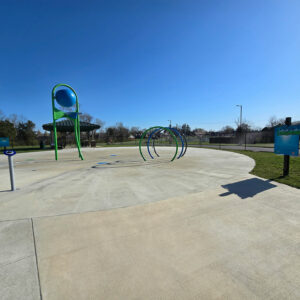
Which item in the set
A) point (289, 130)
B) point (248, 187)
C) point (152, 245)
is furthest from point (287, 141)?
point (152, 245)

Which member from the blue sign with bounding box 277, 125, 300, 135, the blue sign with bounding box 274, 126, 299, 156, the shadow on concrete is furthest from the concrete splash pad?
the blue sign with bounding box 277, 125, 300, 135

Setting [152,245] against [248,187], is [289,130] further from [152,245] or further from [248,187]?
[152,245]

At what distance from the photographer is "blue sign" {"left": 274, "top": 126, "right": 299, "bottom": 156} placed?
585 cm

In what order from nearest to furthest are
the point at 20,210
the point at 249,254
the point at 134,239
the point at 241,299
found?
1. the point at 241,299
2. the point at 249,254
3. the point at 134,239
4. the point at 20,210

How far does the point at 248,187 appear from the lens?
5199mm

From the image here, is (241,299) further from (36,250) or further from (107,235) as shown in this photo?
(36,250)

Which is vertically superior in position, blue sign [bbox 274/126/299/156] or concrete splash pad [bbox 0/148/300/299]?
blue sign [bbox 274/126/299/156]

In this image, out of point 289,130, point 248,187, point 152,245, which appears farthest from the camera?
point 289,130

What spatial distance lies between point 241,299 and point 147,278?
1.01m

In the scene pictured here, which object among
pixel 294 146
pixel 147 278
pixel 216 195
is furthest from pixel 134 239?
pixel 294 146

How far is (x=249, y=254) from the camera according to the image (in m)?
2.31

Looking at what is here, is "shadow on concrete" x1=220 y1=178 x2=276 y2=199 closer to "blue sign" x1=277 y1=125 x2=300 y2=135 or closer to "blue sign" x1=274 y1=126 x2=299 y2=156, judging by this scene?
"blue sign" x1=274 y1=126 x2=299 y2=156

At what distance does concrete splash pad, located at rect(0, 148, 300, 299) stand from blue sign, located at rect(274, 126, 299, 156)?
1945mm

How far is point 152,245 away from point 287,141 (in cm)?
648
